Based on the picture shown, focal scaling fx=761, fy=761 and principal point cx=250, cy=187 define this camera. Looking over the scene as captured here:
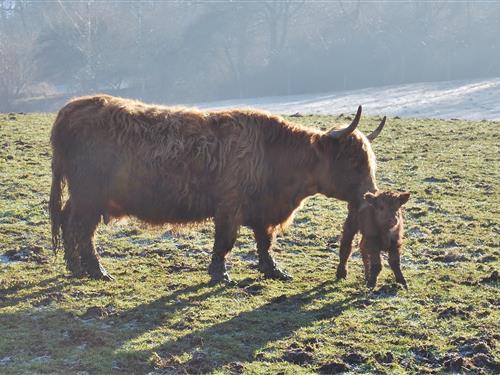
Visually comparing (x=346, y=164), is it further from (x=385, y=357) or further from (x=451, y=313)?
(x=385, y=357)

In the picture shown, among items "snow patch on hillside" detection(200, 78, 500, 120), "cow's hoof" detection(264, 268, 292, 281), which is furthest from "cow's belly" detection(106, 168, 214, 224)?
"snow patch on hillside" detection(200, 78, 500, 120)

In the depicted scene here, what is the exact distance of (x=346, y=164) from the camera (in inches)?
300

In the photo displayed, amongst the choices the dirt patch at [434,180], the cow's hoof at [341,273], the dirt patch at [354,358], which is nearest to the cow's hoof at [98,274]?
the cow's hoof at [341,273]

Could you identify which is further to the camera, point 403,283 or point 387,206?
point 403,283

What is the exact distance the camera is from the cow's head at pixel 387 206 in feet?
22.6

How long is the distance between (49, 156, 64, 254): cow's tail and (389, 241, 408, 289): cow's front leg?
10.5 ft

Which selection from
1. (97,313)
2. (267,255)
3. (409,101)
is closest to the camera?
(97,313)

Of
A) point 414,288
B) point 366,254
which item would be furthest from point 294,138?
point 414,288

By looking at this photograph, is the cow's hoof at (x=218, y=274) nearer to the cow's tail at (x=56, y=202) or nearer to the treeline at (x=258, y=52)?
the cow's tail at (x=56, y=202)

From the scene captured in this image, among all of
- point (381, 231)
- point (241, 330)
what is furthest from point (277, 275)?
point (241, 330)

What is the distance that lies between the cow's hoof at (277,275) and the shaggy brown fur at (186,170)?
12 millimetres

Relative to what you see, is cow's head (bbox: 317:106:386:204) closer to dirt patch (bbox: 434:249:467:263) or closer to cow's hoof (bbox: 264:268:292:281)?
cow's hoof (bbox: 264:268:292:281)

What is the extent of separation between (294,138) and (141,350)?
10.1ft

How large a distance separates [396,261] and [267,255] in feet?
4.27
